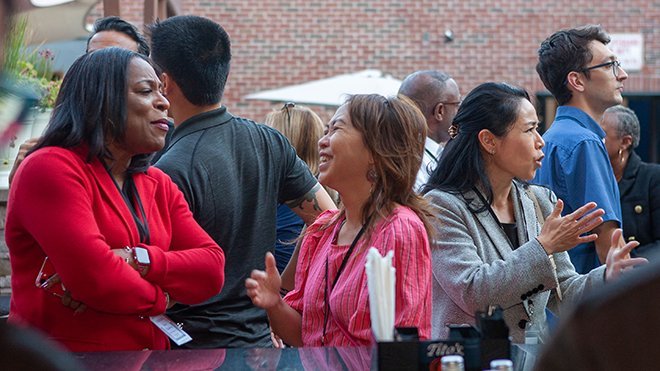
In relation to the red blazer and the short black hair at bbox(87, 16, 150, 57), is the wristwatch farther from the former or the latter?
the short black hair at bbox(87, 16, 150, 57)

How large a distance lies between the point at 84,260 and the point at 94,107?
19.6 inches

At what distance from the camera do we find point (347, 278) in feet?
8.79

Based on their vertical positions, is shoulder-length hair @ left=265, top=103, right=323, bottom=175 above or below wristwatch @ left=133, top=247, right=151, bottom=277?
below

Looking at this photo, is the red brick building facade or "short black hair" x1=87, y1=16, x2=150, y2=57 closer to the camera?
"short black hair" x1=87, y1=16, x2=150, y2=57

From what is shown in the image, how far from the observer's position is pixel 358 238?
9.12 feet

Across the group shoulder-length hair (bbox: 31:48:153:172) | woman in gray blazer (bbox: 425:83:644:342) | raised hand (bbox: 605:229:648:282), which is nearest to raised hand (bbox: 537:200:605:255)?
woman in gray blazer (bbox: 425:83:644:342)

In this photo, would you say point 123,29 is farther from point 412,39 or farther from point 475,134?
point 412,39

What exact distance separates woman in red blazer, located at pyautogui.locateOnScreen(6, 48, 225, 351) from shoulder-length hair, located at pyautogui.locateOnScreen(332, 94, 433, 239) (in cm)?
53

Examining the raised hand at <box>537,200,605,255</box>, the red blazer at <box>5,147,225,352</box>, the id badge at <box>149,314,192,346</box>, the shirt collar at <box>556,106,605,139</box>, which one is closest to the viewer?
the red blazer at <box>5,147,225,352</box>

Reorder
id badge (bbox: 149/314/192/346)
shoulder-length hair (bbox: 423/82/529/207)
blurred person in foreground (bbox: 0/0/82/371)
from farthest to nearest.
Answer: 1. shoulder-length hair (bbox: 423/82/529/207)
2. id badge (bbox: 149/314/192/346)
3. blurred person in foreground (bbox: 0/0/82/371)

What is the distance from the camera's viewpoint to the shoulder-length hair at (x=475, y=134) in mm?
3428

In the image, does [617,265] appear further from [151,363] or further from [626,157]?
[626,157]

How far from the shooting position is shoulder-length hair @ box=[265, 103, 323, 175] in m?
5.20

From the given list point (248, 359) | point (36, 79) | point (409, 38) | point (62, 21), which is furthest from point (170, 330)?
point (409, 38)
